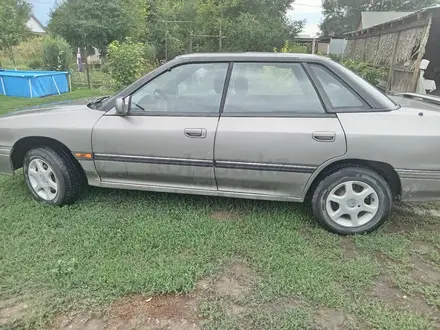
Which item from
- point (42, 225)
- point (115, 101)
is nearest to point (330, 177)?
point (115, 101)

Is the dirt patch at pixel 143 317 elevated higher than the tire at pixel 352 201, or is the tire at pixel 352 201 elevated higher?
the tire at pixel 352 201

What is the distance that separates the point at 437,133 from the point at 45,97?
11.5 m

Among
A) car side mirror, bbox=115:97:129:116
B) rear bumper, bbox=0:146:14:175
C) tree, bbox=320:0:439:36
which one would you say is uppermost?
tree, bbox=320:0:439:36

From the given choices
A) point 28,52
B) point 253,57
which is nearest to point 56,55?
point 28,52

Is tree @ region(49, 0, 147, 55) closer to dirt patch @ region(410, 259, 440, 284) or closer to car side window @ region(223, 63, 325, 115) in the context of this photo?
car side window @ region(223, 63, 325, 115)

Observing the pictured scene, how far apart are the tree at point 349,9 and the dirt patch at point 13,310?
51638mm

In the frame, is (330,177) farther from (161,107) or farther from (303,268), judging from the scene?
(161,107)

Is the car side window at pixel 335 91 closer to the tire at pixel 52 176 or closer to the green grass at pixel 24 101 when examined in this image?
the tire at pixel 52 176

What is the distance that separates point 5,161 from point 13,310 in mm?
1948

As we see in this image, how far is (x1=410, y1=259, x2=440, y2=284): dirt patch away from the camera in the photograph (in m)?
2.59

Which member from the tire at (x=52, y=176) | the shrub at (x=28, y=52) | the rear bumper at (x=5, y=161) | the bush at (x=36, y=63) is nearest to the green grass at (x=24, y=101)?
the bush at (x=36, y=63)

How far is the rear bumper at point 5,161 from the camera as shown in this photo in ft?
12.0

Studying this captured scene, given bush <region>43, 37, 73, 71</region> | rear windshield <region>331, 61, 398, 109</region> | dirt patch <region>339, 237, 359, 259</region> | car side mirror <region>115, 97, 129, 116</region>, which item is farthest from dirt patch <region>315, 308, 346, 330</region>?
bush <region>43, 37, 73, 71</region>

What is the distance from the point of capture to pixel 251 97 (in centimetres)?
322
